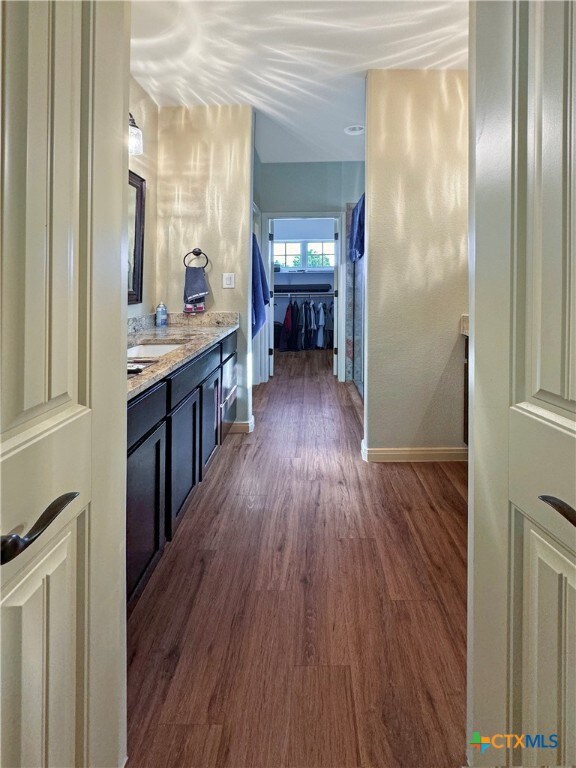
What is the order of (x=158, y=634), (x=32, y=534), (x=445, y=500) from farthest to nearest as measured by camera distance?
1. (x=445, y=500)
2. (x=158, y=634)
3. (x=32, y=534)

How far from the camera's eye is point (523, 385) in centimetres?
85

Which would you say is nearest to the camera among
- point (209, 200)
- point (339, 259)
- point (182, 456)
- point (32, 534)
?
point (32, 534)

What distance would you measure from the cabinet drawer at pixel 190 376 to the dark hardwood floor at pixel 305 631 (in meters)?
0.66

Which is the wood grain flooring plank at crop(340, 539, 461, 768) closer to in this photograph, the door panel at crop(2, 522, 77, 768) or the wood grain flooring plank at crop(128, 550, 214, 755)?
the wood grain flooring plank at crop(128, 550, 214, 755)

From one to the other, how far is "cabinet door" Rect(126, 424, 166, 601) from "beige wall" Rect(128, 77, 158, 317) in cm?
175

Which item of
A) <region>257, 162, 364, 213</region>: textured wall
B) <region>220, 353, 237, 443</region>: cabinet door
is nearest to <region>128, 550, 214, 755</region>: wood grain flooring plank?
<region>220, 353, 237, 443</region>: cabinet door

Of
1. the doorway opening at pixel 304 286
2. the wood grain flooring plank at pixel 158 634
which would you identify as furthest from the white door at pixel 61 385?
the doorway opening at pixel 304 286

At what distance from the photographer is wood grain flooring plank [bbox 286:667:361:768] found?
1.18m

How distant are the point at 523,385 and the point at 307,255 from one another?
958 centimetres

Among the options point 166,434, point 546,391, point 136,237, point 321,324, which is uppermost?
point 321,324

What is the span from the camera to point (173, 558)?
2125 mm

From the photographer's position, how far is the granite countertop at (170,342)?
169cm

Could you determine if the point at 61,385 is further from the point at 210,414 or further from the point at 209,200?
the point at 209,200

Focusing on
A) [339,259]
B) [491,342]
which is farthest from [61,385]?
[339,259]
